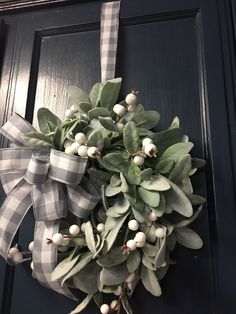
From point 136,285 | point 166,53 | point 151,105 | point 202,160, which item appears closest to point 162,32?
point 166,53

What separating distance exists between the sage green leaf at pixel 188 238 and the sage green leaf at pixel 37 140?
227 millimetres

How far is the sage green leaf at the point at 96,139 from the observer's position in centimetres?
49

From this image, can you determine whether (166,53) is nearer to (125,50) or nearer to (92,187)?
(125,50)

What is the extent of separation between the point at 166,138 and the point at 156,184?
0.08 metres

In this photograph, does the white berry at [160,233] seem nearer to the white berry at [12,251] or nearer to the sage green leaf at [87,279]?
the sage green leaf at [87,279]

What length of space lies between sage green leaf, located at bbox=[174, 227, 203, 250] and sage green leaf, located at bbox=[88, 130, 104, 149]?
0.16 meters

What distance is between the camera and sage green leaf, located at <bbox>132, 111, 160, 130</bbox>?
1.73 ft

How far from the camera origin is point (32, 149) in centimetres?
52

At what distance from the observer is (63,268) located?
Result: 47 centimetres

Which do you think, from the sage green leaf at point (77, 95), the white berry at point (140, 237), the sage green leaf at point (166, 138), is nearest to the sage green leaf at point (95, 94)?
the sage green leaf at point (77, 95)

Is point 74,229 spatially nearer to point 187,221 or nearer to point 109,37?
point 187,221

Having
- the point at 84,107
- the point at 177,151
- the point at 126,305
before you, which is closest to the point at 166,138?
the point at 177,151

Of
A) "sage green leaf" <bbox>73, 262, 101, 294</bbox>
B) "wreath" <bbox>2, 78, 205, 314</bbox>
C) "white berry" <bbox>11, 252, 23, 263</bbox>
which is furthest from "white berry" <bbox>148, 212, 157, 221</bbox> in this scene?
"white berry" <bbox>11, 252, 23, 263</bbox>

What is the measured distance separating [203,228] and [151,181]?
11cm
